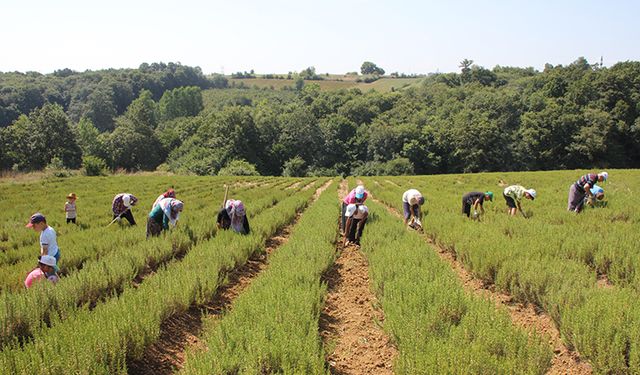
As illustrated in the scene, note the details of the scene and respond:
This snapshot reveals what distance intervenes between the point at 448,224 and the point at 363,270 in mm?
2748

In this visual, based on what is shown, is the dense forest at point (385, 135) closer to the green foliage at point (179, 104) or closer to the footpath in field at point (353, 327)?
the green foliage at point (179, 104)

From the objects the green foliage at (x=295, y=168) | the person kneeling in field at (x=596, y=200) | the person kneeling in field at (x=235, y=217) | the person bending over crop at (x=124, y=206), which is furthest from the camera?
the green foliage at (x=295, y=168)

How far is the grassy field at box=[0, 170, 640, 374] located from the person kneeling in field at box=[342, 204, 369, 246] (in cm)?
27

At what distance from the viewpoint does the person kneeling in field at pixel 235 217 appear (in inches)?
324

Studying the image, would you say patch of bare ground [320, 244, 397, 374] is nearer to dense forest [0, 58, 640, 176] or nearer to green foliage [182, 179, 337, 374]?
green foliage [182, 179, 337, 374]

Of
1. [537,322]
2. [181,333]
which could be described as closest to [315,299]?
[181,333]

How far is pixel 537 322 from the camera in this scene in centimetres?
419

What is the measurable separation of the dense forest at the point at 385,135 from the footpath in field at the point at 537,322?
43.8 m

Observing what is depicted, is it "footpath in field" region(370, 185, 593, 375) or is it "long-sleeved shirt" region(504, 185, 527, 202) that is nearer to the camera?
"footpath in field" region(370, 185, 593, 375)

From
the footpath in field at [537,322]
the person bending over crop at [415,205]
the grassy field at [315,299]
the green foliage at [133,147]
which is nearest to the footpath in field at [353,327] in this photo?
the grassy field at [315,299]

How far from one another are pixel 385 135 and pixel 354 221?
2083 inches

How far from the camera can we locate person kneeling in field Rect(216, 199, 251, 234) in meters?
8.23

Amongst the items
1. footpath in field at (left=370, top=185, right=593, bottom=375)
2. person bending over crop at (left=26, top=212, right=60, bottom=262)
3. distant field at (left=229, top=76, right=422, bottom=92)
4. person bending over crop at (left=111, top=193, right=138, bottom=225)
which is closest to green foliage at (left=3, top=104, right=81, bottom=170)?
person bending over crop at (left=111, top=193, right=138, bottom=225)

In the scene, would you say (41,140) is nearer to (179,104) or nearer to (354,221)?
(354,221)
